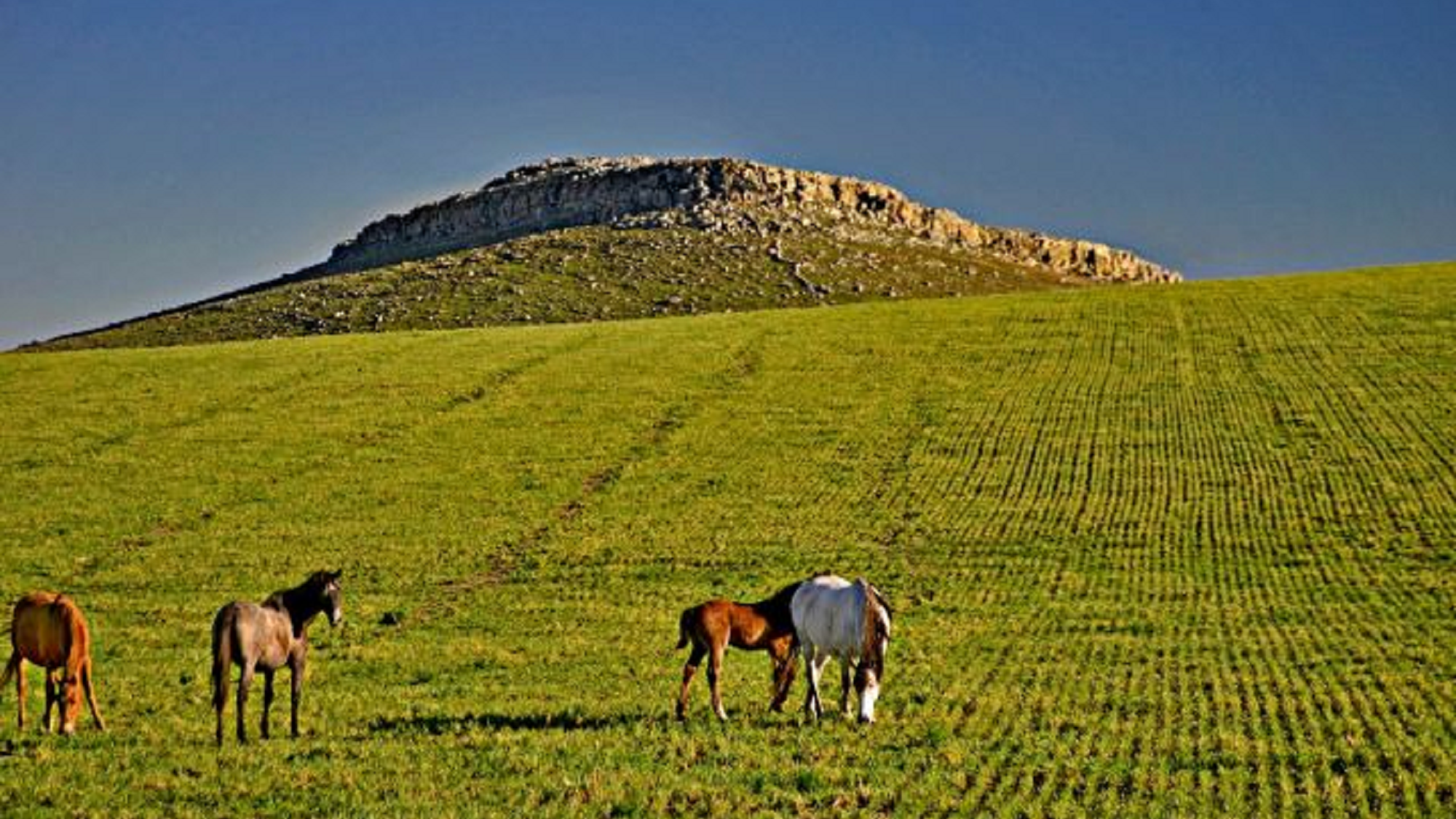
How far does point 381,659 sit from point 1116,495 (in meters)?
25.6

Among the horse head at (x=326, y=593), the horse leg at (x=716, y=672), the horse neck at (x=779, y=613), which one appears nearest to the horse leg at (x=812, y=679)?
the horse neck at (x=779, y=613)

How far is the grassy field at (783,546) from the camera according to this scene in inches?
639

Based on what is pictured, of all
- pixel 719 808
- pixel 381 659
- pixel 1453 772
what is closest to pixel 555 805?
pixel 719 808

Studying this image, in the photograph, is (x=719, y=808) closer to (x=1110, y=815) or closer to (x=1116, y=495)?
(x=1110, y=815)

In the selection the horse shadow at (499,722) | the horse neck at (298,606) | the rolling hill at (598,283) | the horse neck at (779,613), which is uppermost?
the rolling hill at (598,283)

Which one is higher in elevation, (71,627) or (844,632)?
(71,627)

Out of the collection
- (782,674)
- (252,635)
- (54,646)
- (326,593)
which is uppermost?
(326,593)

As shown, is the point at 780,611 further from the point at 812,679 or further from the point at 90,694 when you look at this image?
the point at 90,694

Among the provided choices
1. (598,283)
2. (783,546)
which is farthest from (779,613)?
(598,283)

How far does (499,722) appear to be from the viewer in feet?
64.3

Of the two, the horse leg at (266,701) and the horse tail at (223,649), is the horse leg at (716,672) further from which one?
the horse tail at (223,649)

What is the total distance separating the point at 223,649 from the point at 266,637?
71 cm

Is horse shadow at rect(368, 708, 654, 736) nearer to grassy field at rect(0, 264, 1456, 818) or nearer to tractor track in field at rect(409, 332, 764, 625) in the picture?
grassy field at rect(0, 264, 1456, 818)

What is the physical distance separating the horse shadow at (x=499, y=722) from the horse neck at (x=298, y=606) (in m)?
1.72
